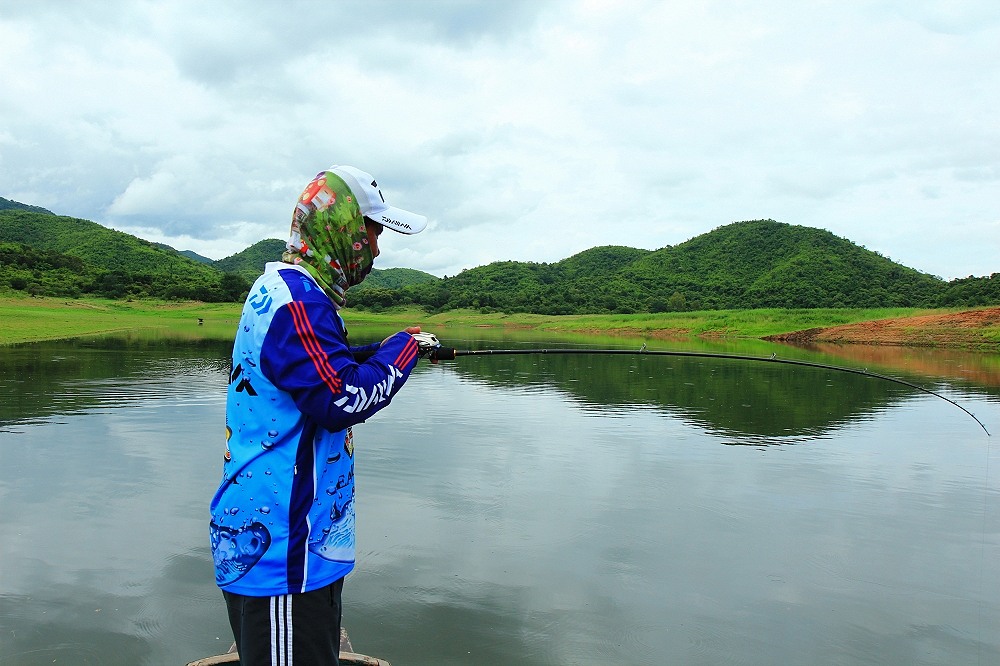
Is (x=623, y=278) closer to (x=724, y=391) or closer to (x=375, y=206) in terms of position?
(x=724, y=391)

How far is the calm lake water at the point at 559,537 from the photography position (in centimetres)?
418

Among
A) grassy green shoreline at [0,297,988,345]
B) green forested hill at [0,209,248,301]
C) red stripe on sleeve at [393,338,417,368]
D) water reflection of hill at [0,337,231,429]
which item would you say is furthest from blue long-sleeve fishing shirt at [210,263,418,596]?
green forested hill at [0,209,248,301]

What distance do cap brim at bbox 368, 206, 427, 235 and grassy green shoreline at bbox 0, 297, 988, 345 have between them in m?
34.2

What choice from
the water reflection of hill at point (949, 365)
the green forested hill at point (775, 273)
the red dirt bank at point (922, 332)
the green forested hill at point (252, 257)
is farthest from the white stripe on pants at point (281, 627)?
the green forested hill at point (252, 257)

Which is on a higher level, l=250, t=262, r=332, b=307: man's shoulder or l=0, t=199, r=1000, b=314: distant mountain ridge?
l=0, t=199, r=1000, b=314: distant mountain ridge

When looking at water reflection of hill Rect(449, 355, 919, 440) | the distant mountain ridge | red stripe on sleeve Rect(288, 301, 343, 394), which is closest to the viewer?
red stripe on sleeve Rect(288, 301, 343, 394)

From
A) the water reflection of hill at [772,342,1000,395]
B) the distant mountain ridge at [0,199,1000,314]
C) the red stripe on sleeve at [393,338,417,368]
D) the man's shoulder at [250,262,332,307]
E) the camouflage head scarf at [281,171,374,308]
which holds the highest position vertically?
the distant mountain ridge at [0,199,1000,314]

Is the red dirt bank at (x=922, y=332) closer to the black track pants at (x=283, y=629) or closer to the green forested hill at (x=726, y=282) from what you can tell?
the green forested hill at (x=726, y=282)

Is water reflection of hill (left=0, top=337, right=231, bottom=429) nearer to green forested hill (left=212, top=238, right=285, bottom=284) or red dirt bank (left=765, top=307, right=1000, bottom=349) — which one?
red dirt bank (left=765, top=307, right=1000, bottom=349)

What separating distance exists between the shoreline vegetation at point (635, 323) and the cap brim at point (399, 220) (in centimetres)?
2847

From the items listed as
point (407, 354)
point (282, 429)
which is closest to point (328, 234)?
point (407, 354)

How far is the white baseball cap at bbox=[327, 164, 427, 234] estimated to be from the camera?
7.98 ft

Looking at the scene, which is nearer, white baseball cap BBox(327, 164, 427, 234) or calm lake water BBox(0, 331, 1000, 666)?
white baseball cap BBox(327, 164, 427, 234)

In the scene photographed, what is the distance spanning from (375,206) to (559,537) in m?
4.27
